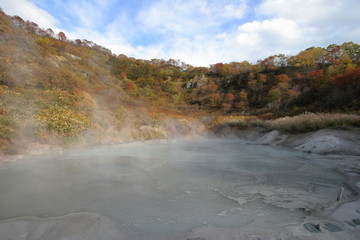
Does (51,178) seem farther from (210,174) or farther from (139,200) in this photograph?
(210,174)

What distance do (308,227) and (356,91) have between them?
64.3 ft

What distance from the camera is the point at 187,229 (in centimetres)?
266

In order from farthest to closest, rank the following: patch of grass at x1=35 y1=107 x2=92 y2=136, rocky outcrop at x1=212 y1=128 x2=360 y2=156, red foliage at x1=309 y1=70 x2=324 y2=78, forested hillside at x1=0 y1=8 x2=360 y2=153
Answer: red foliage at x1=309 y1=70 x2=324 y2=78 < patch of grass at x1=35 y1=107 x2=92 y2=136 < forested hillside at x1=0 y1=8 x2=360 y2=153 < rocky outcrop at x1=212 y1=128 x2=360 y2=156

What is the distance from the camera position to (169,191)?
13.6ft

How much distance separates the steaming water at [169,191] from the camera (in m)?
3.06

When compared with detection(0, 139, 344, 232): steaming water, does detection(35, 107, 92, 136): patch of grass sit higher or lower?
higher

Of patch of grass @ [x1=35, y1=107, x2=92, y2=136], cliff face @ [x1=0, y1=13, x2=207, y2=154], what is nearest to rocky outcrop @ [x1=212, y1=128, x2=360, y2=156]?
cliff face @ [x1=0, y1=13, x2=207, y2=154]

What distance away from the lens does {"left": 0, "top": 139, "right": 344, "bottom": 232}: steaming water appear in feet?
10.0

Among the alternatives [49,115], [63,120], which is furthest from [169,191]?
[49,115]

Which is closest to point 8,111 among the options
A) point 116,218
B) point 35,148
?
point 35,148

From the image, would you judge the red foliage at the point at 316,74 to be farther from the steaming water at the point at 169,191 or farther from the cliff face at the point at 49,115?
the steaming water at the point at 169,191

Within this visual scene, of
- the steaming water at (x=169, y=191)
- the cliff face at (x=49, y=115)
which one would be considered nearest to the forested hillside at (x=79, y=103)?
the cliff face at (x=49, y=115)

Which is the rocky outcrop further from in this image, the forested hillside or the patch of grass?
the patch of grass

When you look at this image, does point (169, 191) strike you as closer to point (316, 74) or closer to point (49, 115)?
point (49, 115)
